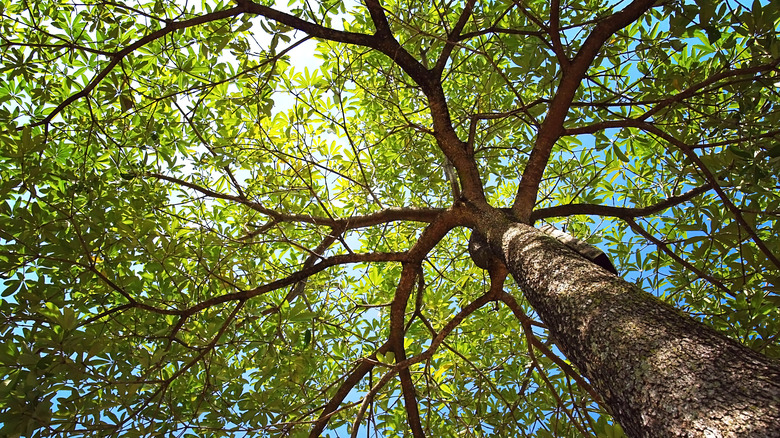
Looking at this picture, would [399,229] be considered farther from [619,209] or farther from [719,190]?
[719,190]

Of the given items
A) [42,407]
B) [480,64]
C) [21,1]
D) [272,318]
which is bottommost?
[42,407]

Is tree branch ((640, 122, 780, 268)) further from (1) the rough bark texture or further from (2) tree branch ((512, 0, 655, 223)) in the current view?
(1) the rough bark texture

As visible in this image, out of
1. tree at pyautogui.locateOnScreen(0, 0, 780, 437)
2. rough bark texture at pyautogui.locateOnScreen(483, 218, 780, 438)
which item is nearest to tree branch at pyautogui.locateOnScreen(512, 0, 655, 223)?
tree at pyautogui.locateOnScreen(0, 0, 780, 437)

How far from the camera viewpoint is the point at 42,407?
1.93 metres

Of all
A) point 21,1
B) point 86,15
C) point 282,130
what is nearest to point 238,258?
point 282,130

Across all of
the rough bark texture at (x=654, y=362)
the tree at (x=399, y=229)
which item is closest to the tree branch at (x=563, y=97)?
the tree at (x=399, y=229)

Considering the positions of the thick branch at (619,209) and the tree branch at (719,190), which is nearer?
the tree branch at (719,190)

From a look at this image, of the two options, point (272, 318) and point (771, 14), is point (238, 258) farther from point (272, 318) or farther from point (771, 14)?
point (771, 14)

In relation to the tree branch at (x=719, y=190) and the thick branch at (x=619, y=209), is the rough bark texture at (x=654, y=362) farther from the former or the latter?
the thick branch at (x=619, y=209)

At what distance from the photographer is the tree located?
162cm

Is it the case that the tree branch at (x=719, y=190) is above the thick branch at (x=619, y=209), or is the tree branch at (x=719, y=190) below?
below

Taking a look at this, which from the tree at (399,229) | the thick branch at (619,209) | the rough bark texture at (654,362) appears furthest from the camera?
the thick branch at (619,209)

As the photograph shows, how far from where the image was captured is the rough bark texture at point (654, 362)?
0.82 m

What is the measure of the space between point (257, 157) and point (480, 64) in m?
1.84
